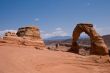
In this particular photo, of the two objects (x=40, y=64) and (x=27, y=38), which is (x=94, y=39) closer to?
(x=27, y=38)

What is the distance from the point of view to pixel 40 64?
12570 millimetres

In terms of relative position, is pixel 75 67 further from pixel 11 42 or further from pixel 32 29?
pixel 32 29

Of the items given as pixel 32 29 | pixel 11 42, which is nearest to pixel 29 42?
pixel 11 42

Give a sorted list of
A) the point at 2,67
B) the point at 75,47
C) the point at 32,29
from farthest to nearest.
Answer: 1. the point at 75,47
2. the point at 32,29
3. the point at 2,67

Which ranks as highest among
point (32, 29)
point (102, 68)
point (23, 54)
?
point (32, 29)

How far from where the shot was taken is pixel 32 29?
21375 millimetres

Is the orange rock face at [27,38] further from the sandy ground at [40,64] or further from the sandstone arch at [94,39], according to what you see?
the sandstone arch at [94,39]

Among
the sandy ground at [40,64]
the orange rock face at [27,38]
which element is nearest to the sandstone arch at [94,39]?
the orange rock face at [27,38]

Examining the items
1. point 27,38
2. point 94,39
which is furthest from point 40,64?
point 94,39

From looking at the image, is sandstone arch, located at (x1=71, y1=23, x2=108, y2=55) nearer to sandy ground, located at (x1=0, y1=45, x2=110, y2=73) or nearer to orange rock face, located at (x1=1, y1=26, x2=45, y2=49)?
orange rock face, located at (x1=1, y1=26, x2=45, y2=49)

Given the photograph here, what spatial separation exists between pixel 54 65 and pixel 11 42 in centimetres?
439

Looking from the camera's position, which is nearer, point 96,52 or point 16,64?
point 16,64

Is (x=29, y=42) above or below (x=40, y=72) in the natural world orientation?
above

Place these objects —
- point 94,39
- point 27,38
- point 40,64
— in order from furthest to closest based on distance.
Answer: point 94,39 → point 27,38 → point 40,64
